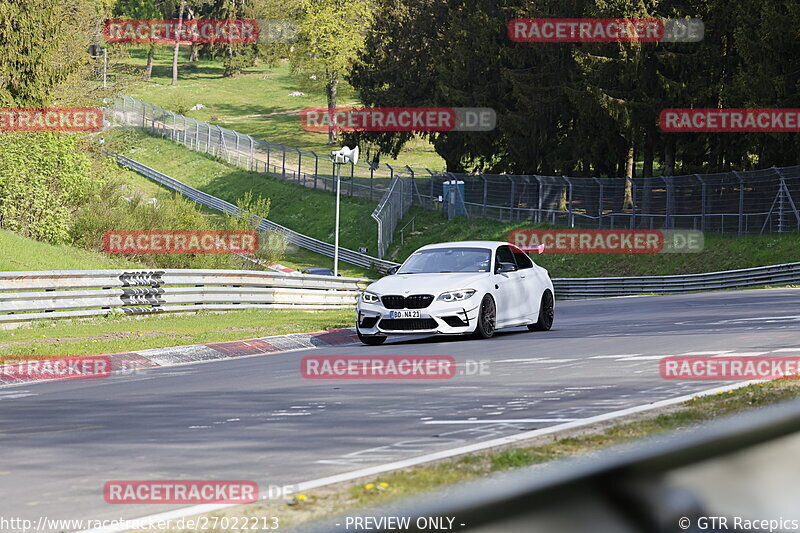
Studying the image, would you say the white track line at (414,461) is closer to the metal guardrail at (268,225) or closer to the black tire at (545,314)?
the black tire at (545,314)

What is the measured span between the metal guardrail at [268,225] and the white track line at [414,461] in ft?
133

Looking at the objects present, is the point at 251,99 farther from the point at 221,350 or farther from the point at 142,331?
the point at 221,350

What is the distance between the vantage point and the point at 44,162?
113 ft

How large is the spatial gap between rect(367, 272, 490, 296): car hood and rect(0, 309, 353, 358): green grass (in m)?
2.94

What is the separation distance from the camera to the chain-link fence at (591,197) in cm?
3956

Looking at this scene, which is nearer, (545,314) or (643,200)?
(545,314)

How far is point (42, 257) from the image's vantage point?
97.1ft

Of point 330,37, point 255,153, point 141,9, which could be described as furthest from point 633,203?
point 141,9

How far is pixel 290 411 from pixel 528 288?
9.61 meters

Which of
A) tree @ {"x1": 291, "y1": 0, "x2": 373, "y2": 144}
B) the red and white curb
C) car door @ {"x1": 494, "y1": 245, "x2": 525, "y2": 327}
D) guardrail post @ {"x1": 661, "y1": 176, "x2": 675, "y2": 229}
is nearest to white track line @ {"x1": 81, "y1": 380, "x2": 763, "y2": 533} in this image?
car door @ {"x1": 494, "y1": 245, "x2": 525, "y2": 327}

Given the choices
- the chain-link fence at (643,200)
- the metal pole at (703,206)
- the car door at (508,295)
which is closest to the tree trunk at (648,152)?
the chain-link fence at (643,200)

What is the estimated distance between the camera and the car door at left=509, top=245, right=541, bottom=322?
18438 millimetres

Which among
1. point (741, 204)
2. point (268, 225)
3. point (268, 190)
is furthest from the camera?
point (268, 190)

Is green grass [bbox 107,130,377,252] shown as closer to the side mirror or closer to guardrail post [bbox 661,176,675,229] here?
guardrail post [bbox 661,176,675,229]
